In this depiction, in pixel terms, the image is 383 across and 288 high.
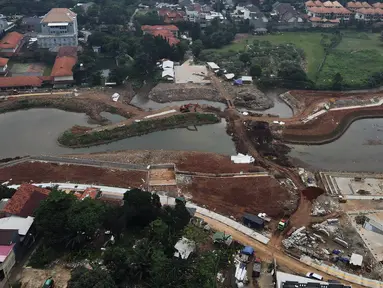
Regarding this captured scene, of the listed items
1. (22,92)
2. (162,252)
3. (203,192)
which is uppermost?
(162,252)

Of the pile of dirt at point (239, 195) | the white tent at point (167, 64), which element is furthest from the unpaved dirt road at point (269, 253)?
the white tent at point (167, 64)

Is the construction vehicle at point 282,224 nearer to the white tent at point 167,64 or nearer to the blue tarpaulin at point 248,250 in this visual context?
the blue tarpaulin at point 248,250

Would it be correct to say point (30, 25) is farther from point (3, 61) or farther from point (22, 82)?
point (22, 82)

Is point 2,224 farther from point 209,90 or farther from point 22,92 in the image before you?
point 209,90

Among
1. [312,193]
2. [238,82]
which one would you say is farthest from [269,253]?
[238,82]

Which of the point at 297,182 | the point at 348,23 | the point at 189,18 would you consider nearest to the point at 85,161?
the point at 297,182

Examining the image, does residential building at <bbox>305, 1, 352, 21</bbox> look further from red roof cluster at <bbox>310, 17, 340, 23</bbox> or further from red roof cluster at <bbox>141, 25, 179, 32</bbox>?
red roof cluster at <bbox>141, 25, 179, 32</bbox>
